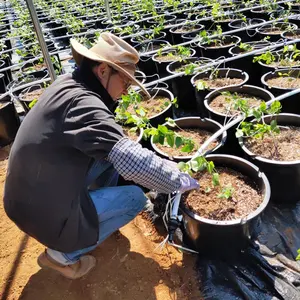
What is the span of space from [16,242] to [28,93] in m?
2.09

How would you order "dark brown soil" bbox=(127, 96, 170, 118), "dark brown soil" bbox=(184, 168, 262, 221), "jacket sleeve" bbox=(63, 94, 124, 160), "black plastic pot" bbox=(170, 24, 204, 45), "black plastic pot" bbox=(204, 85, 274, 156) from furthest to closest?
"black plastic pot" bbox=(170, 24, 204, 45) → "dark brown soil" bbox=(127, 96, 170, 118) → "black plastic pot" bbox=(204, 85, 274, 156) → "dark brown soil" bbox=(184, 168, 262, 221) → "jacket sleeve" bbox=(63, 94, 124, 160)

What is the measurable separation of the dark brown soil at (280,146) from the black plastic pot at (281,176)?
104 mm

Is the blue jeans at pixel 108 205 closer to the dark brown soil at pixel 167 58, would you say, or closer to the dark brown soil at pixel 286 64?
the dark brown soil at pixel 286 64

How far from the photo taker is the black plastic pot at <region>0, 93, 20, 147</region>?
371cm

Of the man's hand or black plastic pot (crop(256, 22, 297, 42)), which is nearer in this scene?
the man's hand

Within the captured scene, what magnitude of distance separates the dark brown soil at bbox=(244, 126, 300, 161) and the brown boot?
146 centimetres

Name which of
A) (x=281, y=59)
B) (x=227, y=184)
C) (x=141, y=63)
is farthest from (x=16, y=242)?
(x=281, y=59)

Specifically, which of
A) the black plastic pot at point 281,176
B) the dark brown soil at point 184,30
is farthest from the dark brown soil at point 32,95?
the dark brown soil at point 184,30

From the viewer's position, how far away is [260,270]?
197 centimetres

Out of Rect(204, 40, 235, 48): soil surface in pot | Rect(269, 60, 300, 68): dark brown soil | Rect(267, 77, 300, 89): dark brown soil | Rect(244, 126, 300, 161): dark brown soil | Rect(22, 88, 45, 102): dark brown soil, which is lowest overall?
Rect(244, 126, 300, 161): dark brown soil

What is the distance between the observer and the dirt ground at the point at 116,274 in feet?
6.70

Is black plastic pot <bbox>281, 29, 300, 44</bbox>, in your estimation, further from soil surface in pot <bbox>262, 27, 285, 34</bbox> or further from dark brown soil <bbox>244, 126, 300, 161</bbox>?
dark brown soil <bbox>244, 126, 300, 161</bbox>

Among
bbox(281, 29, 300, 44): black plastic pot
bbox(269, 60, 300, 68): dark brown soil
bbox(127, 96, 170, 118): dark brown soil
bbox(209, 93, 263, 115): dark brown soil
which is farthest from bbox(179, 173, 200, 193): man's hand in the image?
bbox(281, 29, 300, 44): black plastic pot

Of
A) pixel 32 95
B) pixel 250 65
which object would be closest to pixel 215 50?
pixel 250 65
